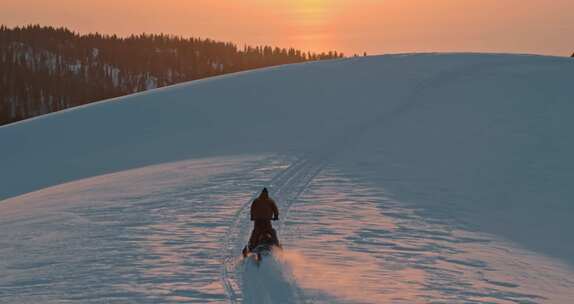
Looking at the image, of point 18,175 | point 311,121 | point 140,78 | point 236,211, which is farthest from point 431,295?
point 140,78

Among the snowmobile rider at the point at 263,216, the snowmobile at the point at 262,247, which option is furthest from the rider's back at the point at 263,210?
the snowmobile at the point at 262,247

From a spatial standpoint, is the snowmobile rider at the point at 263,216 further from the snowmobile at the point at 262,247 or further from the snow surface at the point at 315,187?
the snow surface at the point at 315,187

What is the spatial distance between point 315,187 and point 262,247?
24.8 feet

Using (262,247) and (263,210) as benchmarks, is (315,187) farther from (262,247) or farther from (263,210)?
(262,247)

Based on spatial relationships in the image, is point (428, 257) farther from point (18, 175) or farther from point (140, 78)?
point (140, 78)

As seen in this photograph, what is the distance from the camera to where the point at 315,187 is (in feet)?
66.3

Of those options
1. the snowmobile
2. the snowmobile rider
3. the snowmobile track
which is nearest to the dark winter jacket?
the snowmobile rider

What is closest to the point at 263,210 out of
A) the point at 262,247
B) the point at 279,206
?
the point at 262,247

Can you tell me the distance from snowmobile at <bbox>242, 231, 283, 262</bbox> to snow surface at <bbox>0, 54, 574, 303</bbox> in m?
0.25

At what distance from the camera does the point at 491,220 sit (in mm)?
18125

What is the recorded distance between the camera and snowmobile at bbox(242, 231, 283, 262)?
12.6 m

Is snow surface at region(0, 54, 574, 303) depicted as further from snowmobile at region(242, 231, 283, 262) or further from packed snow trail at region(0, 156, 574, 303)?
snowmobile at region(242, 231, 283, 262)

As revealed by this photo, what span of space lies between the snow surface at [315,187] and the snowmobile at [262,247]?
0.83ft

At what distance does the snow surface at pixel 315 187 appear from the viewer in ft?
38.2
